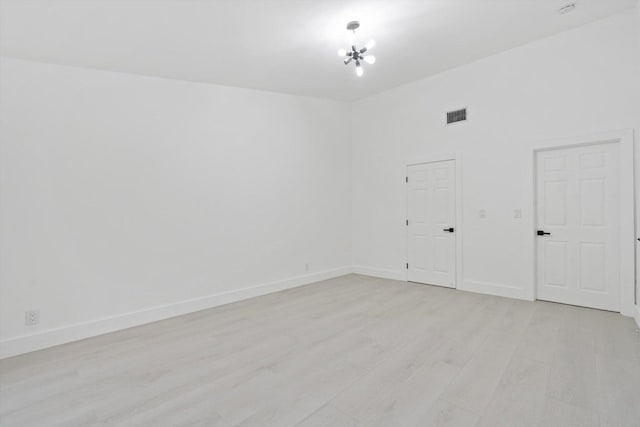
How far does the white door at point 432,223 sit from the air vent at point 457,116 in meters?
0.62

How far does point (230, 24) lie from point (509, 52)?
364 cm

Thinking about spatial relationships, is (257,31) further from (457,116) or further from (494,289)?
(494,289)

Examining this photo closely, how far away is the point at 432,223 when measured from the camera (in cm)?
528

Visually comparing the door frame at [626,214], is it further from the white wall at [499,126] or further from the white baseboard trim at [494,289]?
the white baseboard trim at [494,289]

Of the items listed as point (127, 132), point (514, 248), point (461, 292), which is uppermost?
point (127, 132)

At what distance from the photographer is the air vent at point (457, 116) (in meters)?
4.86

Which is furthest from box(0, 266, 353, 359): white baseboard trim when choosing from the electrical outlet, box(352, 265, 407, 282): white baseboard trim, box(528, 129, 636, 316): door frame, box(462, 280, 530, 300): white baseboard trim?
box(528, 129, 636, 316): door frame

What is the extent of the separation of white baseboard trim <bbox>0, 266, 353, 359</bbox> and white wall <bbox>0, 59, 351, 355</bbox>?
1cm

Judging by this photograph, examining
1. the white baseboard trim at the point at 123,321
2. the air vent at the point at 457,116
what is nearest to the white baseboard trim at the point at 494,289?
the air vent at the point at 457,116

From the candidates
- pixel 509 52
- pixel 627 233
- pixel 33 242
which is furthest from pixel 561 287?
pixel 33 242

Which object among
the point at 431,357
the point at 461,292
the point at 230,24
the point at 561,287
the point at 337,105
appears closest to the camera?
the point at 431,357

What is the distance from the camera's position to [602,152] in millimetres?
3818

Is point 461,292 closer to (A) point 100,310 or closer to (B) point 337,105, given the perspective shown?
(B) point 337,105

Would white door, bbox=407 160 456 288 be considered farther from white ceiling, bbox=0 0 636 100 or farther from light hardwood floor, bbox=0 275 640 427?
white ceiling, bbox=0 0 636 100
